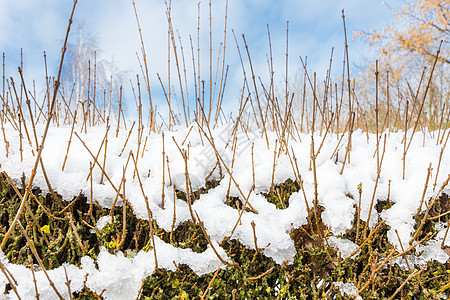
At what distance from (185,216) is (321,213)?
0.59 meters

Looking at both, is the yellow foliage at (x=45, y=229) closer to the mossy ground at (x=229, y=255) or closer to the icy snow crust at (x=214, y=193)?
the mossy ground at (x=229, y=255)

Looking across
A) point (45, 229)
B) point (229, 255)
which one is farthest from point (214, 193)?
point (45, 229)

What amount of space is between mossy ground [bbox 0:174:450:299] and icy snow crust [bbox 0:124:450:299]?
0.16 feet

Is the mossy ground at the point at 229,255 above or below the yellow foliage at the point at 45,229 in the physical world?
below

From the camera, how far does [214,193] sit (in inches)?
52.9

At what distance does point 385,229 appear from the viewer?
4.19 ft

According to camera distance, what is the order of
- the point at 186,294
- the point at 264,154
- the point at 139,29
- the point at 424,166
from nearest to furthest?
the point at 186,294 → the point at 424,166 → the point at 264,154 → the point at 139,29

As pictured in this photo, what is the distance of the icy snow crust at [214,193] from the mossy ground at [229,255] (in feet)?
0.16

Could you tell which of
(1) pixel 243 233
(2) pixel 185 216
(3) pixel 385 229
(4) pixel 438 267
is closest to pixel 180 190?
(2) pixel 185 216

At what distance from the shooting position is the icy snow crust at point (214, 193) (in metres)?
1.08

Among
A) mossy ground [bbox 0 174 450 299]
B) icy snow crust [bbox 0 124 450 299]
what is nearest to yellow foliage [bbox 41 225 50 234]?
mossy ground [bbox 0 174 450 299]

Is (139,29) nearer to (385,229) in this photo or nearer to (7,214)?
(7,214)

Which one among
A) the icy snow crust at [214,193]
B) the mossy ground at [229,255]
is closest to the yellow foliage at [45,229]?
the mossy ground at [229,255]

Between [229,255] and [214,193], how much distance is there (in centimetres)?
29
